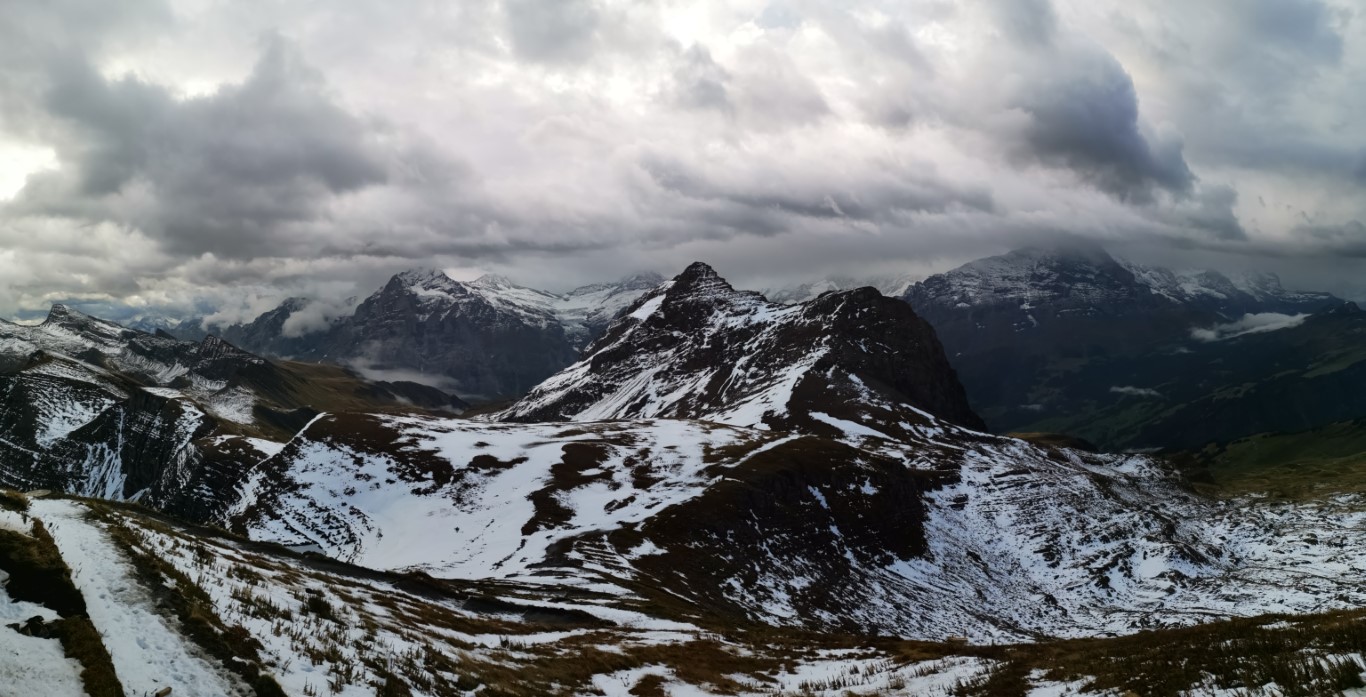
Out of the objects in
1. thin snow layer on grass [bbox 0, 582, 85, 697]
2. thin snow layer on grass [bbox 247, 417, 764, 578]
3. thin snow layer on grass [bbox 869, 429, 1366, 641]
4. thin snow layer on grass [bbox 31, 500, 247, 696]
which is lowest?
thin snow layer on grass [bbox 869, 429, 1366, 641]

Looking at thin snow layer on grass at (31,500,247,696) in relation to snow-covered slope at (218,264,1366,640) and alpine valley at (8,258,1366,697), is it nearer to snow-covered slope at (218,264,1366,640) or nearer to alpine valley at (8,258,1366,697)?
alpine valley at (8,258,1366,697)

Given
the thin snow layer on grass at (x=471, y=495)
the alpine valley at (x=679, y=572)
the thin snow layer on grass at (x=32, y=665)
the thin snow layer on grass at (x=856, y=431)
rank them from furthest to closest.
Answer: the thin snow layer on grass at (x=856, y=431), the thin snow layer on grass at (x=471, y=495), the alpine valley at (x=679, y=572), the thin snow layer on grass at (x=32, y=665)

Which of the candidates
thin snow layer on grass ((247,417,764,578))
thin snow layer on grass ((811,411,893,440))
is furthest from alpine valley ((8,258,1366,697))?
thin snow layer on grass ((811,411,893,440))

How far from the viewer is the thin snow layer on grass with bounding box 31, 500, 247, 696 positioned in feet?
52.9

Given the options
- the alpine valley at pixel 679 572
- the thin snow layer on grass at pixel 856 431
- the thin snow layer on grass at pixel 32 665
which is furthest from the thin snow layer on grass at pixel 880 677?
the thin snow layer on grass at pixel 856 431

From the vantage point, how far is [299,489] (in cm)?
11156

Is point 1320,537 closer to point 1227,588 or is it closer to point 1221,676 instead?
point 1227,588

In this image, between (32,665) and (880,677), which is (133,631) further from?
(880,677)

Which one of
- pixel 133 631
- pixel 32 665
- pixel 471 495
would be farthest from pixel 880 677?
pixel 471 495

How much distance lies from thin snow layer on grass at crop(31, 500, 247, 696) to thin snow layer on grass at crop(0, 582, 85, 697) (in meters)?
0.95

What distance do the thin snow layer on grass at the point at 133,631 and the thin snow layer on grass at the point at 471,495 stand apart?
5612 cm

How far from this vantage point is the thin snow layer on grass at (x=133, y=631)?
16.1 m

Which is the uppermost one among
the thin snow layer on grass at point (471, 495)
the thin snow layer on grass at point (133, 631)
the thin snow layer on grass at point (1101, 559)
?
the thin snow layer on grass at point (133, 631)

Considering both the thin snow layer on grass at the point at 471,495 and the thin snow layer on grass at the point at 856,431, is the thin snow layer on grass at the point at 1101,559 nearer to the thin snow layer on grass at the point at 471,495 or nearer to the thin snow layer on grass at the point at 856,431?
the thin snow layer on grass at the point at 471,495
